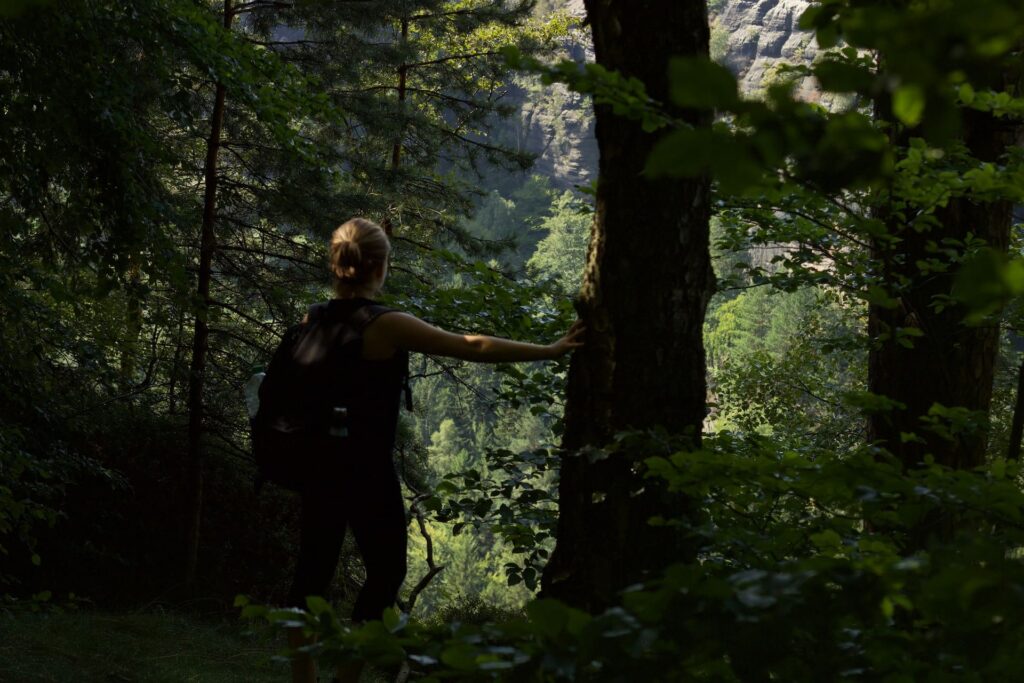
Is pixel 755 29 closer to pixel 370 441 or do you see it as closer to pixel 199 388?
pixel 199 388

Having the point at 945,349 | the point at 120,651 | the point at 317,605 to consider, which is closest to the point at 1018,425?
the point at 945,349

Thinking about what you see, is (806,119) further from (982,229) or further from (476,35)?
(476,35)

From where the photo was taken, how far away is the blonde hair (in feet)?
9.71

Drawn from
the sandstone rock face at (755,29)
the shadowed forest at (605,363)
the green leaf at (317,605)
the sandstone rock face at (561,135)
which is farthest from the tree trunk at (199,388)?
the sandstone rock face at (755,29)

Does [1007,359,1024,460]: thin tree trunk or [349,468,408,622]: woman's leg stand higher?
[1007,359,1024,460]: thin tree trunk

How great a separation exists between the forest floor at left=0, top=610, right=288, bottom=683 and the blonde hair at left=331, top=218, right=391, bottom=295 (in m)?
2.12

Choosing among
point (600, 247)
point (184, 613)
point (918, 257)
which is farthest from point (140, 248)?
point (184, 613)

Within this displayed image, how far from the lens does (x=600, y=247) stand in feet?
8.93

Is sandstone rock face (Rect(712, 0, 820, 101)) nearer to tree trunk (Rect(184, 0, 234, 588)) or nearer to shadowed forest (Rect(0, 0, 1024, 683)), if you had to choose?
shadowed forest (Rect(0, 0, 1024, 683))

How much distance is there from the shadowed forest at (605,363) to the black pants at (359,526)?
0.76 feet

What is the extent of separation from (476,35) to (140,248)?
1457 centimetres

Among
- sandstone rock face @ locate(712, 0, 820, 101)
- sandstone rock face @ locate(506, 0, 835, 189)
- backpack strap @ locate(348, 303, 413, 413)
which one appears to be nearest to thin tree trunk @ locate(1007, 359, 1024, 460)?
backpack strap @ locate(348, 303, 413, 413)

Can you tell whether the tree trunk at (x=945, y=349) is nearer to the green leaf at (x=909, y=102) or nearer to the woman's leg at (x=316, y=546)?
the woman's leg at (x=316, y=546)

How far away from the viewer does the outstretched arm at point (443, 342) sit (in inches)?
112
